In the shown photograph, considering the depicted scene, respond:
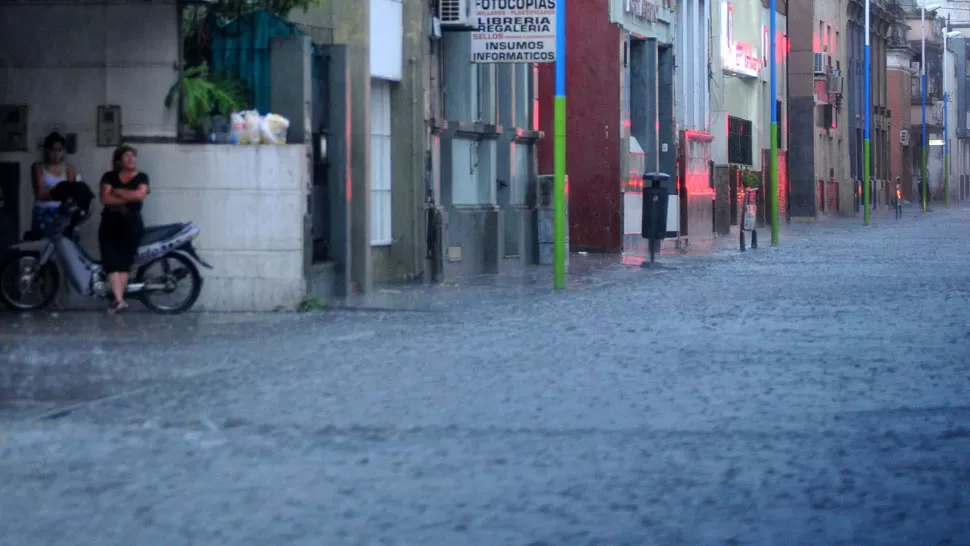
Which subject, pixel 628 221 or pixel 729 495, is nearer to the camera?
pixel 729 495

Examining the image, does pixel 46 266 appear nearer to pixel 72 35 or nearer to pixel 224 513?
pixel 72 35

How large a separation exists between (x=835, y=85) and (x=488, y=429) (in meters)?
70.4

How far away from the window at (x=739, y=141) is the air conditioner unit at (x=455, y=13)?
33296mm

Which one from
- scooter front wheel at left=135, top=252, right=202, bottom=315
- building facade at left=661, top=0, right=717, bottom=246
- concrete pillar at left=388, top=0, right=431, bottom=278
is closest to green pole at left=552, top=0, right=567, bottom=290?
concrete pillar at left=388, top=0, right=431, bottom=278

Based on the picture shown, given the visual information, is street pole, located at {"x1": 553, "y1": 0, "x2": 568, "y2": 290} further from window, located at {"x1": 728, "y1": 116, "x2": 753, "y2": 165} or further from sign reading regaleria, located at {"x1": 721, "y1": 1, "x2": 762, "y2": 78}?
window, located at {"x1": 728, "y1": 116, "x2": 753, "y2": 165}

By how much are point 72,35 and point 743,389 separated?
9342 millimetres

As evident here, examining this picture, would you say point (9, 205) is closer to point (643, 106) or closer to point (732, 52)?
point (643, 106)

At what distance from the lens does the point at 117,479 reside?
719 centimetres

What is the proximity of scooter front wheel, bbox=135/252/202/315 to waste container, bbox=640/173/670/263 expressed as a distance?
1191 cm

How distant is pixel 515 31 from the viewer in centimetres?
Result: 2142

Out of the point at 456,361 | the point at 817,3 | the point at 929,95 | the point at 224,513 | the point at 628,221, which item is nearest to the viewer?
the point at 224,513

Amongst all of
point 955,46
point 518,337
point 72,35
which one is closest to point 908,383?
point 518,337

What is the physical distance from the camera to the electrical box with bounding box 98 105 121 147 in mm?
17125

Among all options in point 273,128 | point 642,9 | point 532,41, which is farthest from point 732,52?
point 273,128
